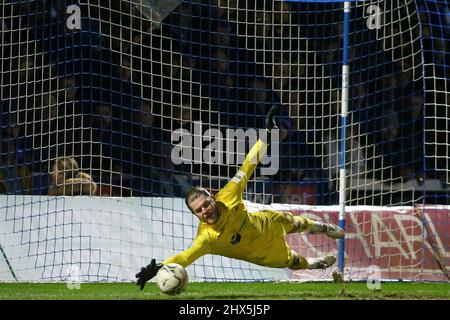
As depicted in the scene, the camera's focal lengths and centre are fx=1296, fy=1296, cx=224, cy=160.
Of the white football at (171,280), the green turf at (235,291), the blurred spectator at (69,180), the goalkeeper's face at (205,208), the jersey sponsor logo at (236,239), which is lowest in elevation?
the green turf at (235,291)

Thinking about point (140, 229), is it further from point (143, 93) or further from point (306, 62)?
point (306, 62)

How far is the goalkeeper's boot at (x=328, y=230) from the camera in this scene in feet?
36.4

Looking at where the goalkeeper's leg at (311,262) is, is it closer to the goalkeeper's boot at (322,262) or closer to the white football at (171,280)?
the goalkeeper's boot at (322,262)

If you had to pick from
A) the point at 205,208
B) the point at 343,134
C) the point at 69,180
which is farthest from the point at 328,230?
the point at 69,180

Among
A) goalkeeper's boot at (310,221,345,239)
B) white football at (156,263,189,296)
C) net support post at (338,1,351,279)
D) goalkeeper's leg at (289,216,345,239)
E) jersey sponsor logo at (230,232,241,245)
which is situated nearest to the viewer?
white football at (156,263,189,296)

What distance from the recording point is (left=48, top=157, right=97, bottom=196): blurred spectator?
11.6 metres

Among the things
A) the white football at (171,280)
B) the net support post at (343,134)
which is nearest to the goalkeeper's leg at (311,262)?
the net support post at (343,134)

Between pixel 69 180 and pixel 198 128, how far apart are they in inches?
50.1

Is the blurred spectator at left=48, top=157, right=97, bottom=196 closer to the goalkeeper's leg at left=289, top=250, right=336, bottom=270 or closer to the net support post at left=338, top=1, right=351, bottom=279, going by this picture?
the goalkeeper's leg at left=289, top=250, right=336, bottom=270

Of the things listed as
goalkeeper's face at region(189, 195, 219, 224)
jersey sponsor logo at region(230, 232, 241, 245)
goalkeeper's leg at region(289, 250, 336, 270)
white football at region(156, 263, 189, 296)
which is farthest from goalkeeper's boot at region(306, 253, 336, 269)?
white football at region(156, 263, 189, 296)

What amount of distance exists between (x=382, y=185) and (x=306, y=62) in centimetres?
142

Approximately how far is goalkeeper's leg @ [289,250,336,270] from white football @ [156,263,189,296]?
1708 mm

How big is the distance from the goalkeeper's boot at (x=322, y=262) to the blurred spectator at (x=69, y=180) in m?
2.08

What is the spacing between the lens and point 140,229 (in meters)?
11.5
